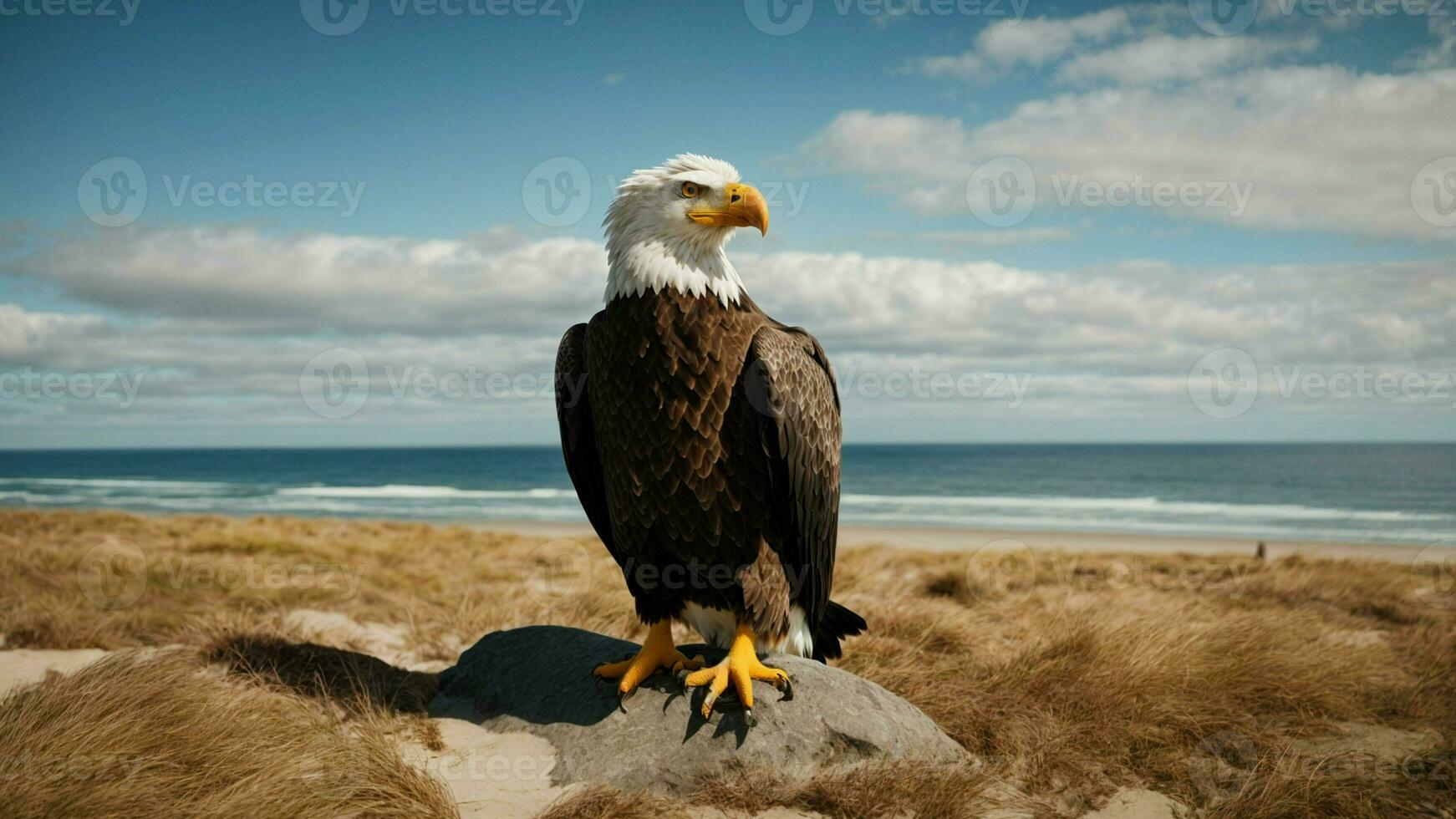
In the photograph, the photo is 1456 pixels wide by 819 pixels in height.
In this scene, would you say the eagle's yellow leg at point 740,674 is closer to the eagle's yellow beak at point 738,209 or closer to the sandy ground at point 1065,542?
the eagle's yellow beak at point 738,209

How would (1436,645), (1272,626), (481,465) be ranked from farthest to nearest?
(481,465) < (1436,645) < (1272,626)

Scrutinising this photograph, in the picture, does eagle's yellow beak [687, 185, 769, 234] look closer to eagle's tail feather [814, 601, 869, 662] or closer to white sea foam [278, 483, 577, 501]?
eagle's tail feather [814, 601, 869, 662]

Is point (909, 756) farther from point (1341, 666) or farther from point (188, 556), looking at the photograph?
point (188, 556)

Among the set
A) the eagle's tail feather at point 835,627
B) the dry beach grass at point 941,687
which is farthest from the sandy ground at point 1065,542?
the eagle's tail feather at point 835,627

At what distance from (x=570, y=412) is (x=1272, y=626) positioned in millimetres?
5712

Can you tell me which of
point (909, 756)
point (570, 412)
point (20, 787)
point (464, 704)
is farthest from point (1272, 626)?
point (20, 787)

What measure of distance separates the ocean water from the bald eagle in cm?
2709

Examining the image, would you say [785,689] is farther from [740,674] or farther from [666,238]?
[666,238]

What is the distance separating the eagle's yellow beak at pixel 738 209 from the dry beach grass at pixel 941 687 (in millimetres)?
2799

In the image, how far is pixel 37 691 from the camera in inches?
159

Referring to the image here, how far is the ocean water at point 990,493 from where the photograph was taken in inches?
1230

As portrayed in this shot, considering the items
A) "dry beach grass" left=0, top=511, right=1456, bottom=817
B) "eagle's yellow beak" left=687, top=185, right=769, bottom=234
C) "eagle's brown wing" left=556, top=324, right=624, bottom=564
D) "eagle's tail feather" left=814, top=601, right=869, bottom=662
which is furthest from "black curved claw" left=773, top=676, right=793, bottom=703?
"eagle's yellow beak" left=687, top=185, right=769, bottom=234

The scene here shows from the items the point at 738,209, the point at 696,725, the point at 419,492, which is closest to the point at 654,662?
the point at 696,725

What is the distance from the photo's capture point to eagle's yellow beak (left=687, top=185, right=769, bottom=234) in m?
4.06
